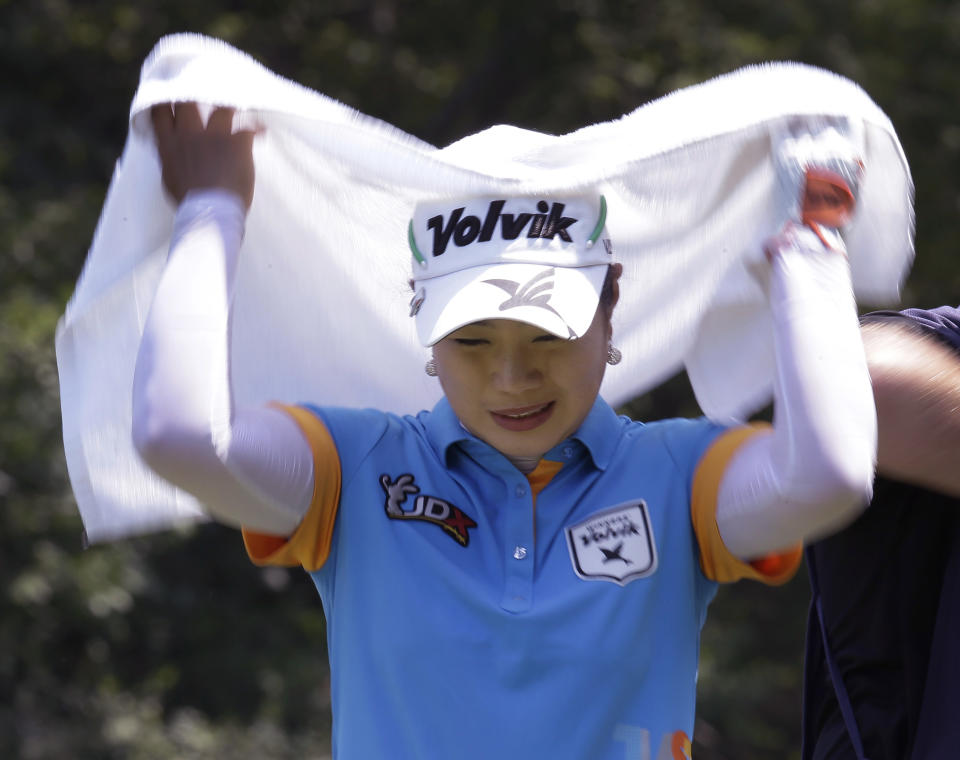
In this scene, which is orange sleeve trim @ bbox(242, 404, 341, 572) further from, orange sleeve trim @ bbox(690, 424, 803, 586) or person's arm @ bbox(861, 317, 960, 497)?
person's arm @ bbox(861, 317, 960, 497)

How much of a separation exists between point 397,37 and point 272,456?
6.25 meters

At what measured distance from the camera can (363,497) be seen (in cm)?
175

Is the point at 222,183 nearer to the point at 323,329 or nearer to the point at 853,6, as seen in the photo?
the point at 323,329

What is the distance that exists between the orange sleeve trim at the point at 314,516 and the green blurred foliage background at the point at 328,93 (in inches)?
146

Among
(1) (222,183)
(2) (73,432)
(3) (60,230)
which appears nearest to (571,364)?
(1) (222,183)

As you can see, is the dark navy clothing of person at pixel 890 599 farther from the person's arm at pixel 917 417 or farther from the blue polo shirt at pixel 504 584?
the blue polo shirt at pixel 504 584

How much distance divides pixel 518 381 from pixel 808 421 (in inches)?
14.0

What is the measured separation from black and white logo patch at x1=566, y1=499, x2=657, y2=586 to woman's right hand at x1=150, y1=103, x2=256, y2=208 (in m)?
0.59

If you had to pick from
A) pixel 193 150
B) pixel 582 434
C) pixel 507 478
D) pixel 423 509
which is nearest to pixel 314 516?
pixel 423 509

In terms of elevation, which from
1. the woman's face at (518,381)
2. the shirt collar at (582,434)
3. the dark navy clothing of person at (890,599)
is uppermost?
the woman's face at (518,381)

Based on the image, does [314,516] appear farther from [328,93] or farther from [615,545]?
[328,93]

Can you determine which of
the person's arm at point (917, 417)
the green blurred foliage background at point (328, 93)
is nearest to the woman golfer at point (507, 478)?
the person's arm at point (917, 417)

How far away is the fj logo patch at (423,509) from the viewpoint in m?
1.74

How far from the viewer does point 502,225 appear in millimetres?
1754
